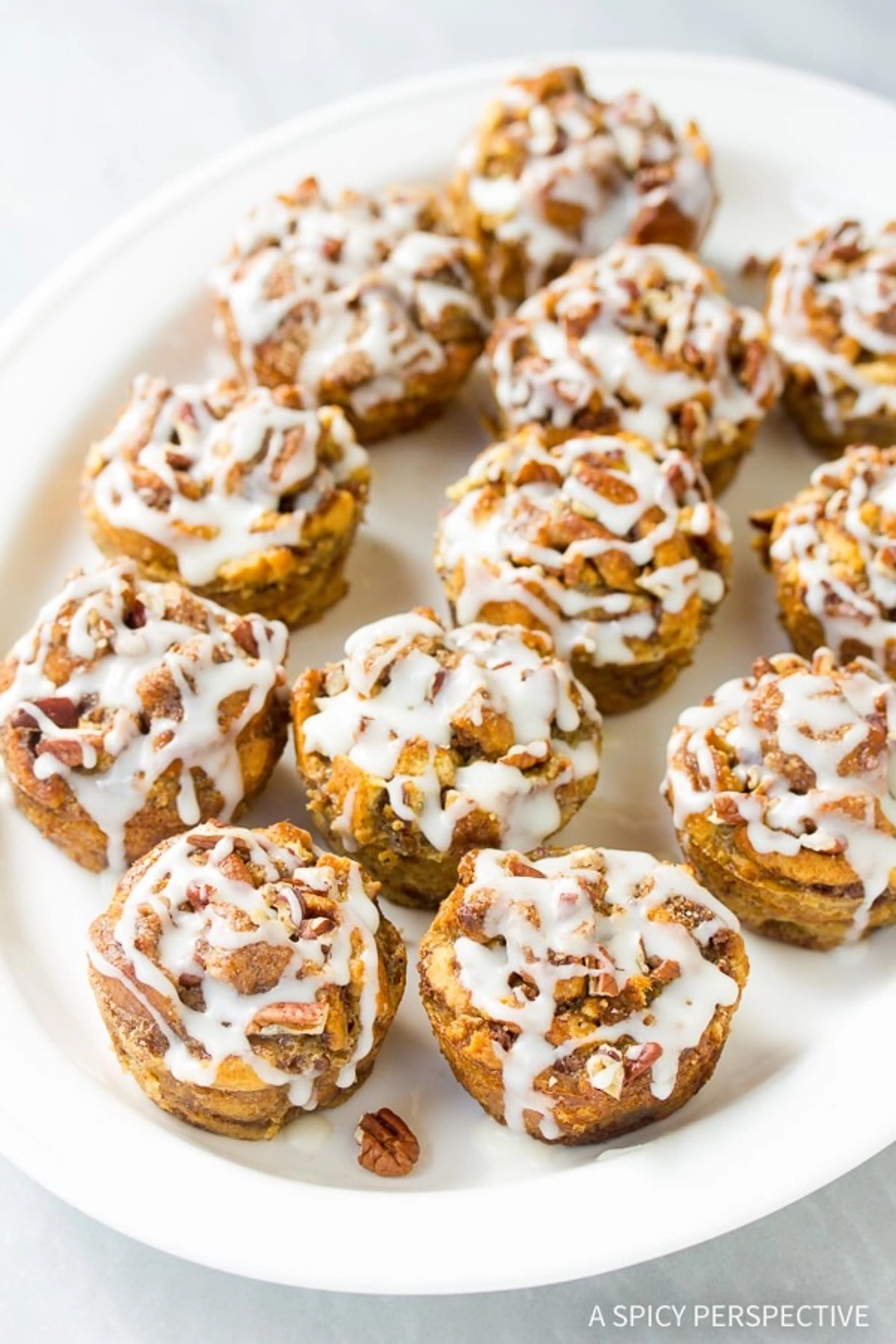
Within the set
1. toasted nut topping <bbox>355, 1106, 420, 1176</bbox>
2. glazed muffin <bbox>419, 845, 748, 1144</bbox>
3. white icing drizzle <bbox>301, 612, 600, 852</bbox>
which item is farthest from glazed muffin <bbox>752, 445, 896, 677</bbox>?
toasted nut topping <bbox>355, 1106, 420, 1176</bbox>

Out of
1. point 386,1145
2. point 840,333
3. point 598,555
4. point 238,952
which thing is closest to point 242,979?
point 238,952

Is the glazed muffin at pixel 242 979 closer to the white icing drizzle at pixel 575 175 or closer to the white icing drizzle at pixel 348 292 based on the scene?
the white icing drizzle at pixel 348 292

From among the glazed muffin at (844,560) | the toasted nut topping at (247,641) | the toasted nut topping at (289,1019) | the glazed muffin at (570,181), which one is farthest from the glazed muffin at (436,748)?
the glazed muffin at (570,181)

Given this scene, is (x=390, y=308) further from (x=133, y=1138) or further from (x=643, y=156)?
(x=133, y=1138)

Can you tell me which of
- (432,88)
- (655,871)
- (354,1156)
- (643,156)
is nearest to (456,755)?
(655,871)

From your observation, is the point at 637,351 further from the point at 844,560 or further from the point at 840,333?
the point at 844,560

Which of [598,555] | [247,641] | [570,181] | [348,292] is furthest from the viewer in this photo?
[570,181]
